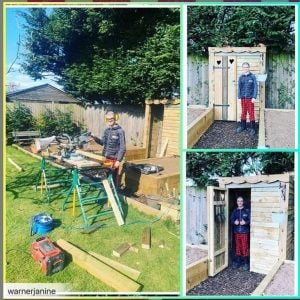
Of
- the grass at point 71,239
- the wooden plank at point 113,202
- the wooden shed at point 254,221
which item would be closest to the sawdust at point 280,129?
the wooden shed at point 254,221

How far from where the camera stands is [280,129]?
15.3 feet

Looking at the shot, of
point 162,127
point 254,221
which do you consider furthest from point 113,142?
point 254,221

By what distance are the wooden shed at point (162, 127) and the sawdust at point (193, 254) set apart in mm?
1002

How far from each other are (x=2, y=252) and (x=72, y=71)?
1.98 meters

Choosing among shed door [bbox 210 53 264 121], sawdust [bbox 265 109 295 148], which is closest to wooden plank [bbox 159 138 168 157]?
shed door [bbox 210 53 264 121]

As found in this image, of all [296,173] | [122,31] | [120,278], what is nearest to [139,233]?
[120,278]

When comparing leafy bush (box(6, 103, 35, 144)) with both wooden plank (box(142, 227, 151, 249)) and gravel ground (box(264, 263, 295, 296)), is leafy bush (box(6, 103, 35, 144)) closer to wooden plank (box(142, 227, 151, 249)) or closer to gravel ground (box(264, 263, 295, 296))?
wooden plank (box(142, 227, 151, 249))

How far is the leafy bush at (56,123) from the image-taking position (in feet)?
15.3

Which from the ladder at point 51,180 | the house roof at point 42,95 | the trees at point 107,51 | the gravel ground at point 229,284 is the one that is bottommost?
the gravel ground at point 229,284

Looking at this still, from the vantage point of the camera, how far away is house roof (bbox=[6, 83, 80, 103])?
4586 mm

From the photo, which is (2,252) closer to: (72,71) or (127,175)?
(127,175)

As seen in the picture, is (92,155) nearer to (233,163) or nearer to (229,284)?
(233,163)

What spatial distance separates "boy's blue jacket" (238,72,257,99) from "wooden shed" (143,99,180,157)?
2.28ft

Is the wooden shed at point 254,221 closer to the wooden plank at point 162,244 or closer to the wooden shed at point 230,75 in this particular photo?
the wooden plank at point 162,244
